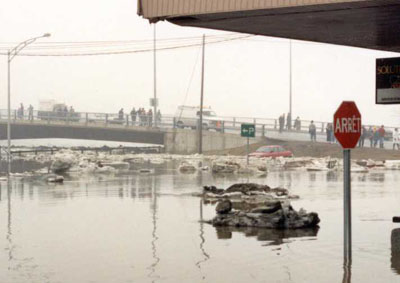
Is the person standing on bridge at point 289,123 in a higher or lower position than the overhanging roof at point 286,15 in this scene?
lower

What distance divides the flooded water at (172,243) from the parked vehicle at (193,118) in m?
56.7

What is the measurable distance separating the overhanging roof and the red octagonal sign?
1.95 meters

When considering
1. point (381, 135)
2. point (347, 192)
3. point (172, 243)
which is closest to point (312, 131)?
point (381, 135)

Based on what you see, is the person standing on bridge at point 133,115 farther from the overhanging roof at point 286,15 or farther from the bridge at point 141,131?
the overhanging roof at point 286,15

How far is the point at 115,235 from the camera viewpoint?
59.6ft

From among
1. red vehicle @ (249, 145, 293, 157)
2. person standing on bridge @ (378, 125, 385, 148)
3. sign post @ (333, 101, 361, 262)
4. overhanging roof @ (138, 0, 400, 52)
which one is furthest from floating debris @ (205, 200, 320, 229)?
person standing on bridge @ (378, 125, 385, 148)

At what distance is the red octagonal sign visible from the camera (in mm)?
11578

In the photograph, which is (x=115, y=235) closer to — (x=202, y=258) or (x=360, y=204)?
(x=202, y=258)

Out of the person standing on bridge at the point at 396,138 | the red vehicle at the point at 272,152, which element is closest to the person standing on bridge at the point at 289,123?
the person standing on bridge at the point at 396,138

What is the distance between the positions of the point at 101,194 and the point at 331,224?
455 inches

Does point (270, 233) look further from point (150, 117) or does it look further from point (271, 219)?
point (150, 117)

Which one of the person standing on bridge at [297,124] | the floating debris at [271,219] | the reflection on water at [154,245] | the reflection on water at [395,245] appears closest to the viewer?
the reflection on water at [154,245]

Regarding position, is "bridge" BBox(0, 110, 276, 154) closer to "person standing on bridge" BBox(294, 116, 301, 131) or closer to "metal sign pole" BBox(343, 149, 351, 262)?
"person standing on bridge" BBox(294, 116, 301, 131)

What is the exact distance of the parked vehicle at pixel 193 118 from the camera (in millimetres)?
85875
